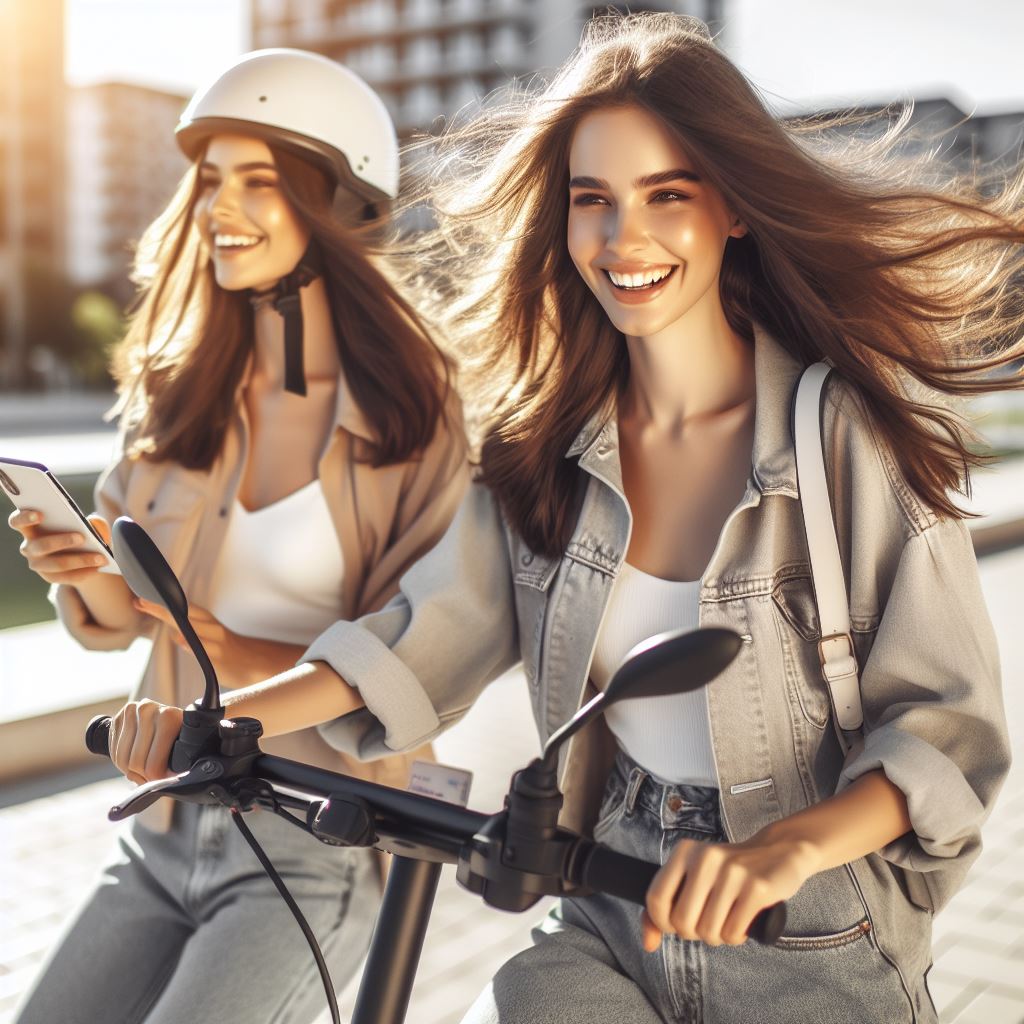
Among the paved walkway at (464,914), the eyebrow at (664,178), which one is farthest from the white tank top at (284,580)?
the paved walkway at (464,914)

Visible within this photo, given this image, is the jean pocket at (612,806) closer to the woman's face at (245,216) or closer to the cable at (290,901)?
the cable at (290,901)

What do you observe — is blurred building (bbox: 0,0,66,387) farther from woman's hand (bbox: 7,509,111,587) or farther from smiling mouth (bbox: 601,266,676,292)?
smiling mouth (bbox: 601,266,676,292)

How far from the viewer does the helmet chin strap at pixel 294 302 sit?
2.98 m

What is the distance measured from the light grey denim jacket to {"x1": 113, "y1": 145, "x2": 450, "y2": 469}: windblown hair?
730 mm

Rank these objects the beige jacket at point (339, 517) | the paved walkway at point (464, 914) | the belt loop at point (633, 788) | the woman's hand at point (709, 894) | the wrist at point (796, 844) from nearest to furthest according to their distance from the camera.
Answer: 1. the woman's hand at point (709, 894)
2. the wrist at point (796, 844)
3. the belt loop at point (633, 788)
4. the beige jacket at point (339, 517)
5. the paved walkway at point (464, 914)

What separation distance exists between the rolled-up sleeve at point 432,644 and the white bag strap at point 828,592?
0.57m

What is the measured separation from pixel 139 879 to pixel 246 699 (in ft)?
2.14

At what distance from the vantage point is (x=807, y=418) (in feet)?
6.41

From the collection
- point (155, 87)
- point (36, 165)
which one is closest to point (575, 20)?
point (36, 165)

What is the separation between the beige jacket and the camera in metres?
2.80

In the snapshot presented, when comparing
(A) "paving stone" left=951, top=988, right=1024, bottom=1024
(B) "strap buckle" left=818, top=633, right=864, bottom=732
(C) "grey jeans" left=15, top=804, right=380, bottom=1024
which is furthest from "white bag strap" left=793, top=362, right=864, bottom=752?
(A) "paving stone" left=951, top=988, right=1024, bottom=1024

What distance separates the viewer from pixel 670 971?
1.88 m

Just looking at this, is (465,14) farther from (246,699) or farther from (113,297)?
(246,699)

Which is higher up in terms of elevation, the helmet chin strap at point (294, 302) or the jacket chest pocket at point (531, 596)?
the helmet chin strap at point (294, 302)
